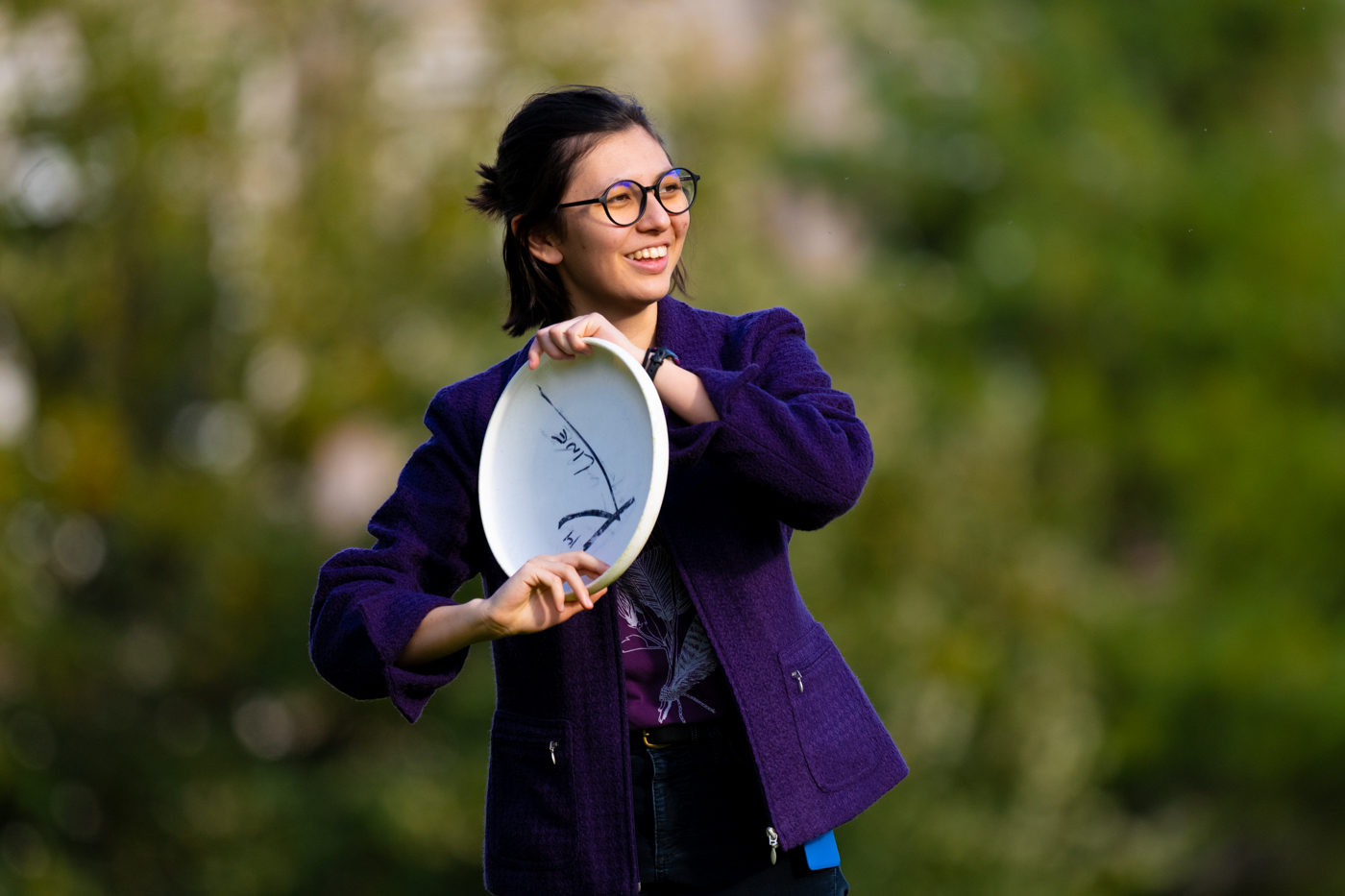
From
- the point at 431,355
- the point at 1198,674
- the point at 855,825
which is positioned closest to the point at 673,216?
the point at 855,825

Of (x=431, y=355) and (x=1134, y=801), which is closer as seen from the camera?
(x=431, y=355)

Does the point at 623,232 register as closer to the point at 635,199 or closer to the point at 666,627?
the point at 635,199

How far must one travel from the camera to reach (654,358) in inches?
79.0

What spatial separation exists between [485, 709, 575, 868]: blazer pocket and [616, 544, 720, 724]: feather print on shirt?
0.15 meters

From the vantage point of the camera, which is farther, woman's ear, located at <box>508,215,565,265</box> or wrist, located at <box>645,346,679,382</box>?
woman's ear, located at <box>508,215,565,265</box>

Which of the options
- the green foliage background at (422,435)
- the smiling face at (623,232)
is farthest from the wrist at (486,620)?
the green foliage background at (422,435)

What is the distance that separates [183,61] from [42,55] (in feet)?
3.14

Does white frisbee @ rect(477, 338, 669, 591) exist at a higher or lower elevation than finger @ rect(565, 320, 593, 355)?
lower

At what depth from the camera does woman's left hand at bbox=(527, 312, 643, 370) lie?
1983 millimetres

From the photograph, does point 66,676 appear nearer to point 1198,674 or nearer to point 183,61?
point 183,61

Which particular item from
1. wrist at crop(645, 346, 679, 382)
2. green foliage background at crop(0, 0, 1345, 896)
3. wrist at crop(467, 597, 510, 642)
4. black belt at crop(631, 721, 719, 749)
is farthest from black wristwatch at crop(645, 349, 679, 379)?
green foliage background at crop(0, 0, 1345, 896)

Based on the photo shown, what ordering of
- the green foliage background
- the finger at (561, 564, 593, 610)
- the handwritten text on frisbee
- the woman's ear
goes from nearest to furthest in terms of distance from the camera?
1. the finger at (561, 564, 593, 610)
2. the handwritten text on frisbee
3. the woman's ear
4. the green foliage background

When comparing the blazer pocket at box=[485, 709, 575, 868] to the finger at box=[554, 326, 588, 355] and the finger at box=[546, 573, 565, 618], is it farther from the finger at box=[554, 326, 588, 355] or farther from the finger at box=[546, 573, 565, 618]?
the finger at box=[554, 326, 588, 355]

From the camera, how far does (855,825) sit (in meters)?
9.95
